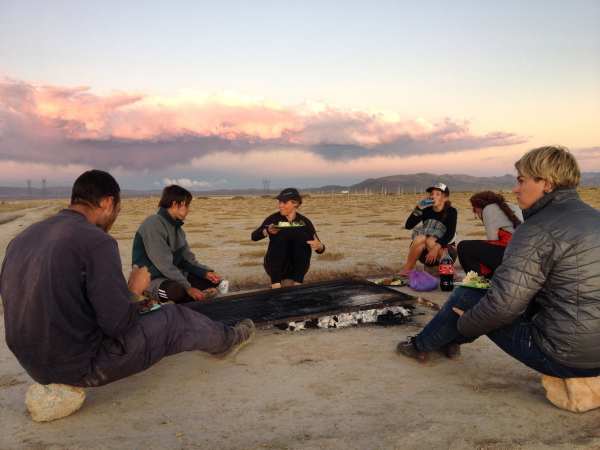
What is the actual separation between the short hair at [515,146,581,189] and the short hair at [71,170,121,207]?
276 cm

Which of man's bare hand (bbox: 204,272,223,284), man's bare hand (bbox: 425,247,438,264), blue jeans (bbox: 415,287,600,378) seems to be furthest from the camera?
man's bare hand (bbox: 425,247,438,264)

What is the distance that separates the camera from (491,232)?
659 centimetres

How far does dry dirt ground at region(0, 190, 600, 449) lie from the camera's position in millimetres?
3326

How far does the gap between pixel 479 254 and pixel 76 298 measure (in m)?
5.00

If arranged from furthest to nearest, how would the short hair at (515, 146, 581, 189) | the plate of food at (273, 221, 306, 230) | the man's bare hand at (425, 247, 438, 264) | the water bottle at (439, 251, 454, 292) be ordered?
the man's bare hand at (425, 247, 438, 264) → the plate of food at (273, 221, 306, 230) → the water bottle at (439, 251, 454, 292) → the short hair at (515, 146, 581, 189)

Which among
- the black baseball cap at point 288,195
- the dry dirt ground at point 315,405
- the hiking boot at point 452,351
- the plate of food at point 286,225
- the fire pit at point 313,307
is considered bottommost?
the dry dirt ground at point 315,405

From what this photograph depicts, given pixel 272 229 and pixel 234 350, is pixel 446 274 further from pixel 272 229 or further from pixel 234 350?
pixel 234 350

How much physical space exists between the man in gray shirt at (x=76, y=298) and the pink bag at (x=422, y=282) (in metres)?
4.94

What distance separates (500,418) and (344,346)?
6.15 ft

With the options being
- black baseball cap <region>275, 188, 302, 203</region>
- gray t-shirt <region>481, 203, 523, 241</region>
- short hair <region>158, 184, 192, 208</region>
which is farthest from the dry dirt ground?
black baseball cap <region>275, 188, 302, 203</region>

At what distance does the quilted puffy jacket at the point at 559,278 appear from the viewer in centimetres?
309

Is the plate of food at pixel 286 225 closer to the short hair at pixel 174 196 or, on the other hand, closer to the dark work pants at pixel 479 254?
the short hair at pixel 174 196

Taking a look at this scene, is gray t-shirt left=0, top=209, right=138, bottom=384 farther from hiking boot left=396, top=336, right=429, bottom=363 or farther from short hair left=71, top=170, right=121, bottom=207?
hiking boot left=396, top=336, right=429, bottom=363

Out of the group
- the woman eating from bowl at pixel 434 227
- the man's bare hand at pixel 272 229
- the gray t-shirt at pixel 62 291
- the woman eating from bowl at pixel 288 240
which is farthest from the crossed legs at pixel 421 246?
the gray t-shirt at pixel 62 291
